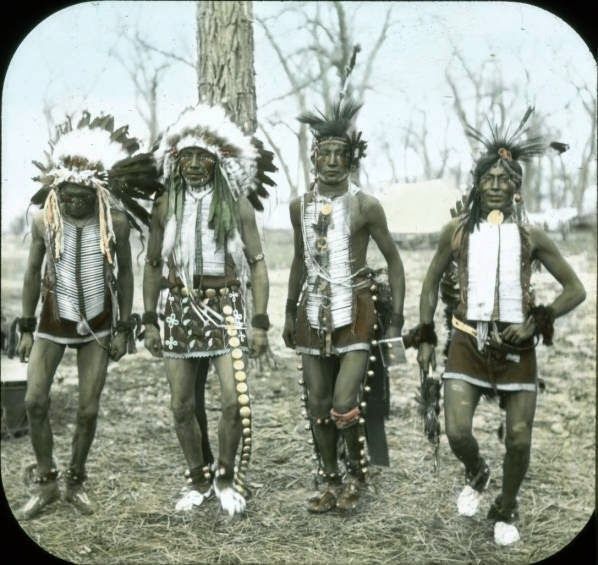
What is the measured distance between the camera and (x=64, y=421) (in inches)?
259

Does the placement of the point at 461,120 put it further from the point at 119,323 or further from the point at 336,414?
the point at 119,323

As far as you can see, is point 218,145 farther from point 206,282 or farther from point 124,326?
point 124,326

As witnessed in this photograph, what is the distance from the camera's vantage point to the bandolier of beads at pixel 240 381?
4.43 metres

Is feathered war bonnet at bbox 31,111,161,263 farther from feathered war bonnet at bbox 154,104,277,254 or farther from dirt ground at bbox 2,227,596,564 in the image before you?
dirt ground at bbox 2,227,596,564

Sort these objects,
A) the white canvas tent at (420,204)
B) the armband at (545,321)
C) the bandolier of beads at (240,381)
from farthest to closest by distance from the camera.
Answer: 1. the white canvas tent at (420,204)
2. the bandolier of beads at (240,381)
3. the armband at (545,321)

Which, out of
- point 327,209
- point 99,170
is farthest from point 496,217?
point 99,170

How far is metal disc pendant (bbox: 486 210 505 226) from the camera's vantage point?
4.14 meters

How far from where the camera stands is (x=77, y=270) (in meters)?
4.62

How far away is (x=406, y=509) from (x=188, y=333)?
184 cm

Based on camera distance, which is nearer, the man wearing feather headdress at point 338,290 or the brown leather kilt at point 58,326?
the man wearing feather headdress at point 338,290

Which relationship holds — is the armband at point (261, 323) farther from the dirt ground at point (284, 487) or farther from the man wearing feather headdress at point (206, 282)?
the dirt ground at point (284, 487)

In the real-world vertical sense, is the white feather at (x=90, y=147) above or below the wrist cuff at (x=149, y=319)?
above

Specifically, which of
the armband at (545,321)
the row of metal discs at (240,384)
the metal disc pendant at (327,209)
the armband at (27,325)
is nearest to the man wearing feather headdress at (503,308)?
the armband at (545,321)

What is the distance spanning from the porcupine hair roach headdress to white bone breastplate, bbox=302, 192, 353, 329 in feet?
2.54
